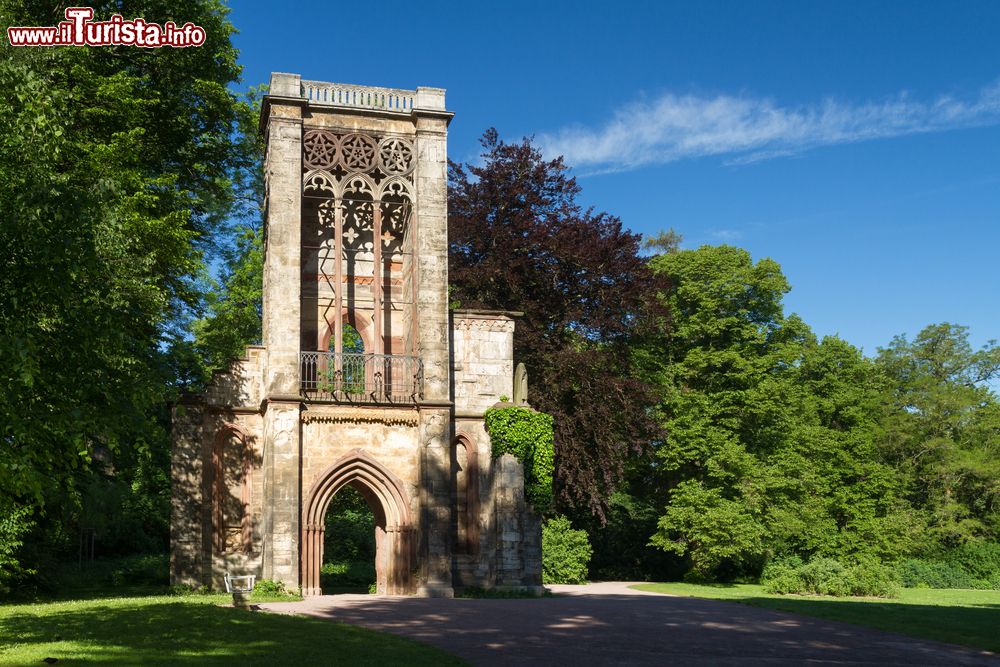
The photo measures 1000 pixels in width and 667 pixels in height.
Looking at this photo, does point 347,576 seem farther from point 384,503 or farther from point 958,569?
point 958,569

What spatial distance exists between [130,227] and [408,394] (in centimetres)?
773

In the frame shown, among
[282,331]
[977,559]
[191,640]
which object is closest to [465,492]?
[282,331]

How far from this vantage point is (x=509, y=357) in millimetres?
26172

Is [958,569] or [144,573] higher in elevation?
[144,573]

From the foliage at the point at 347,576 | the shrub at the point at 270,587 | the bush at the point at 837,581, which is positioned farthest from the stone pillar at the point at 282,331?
the bush at the point at 837,581

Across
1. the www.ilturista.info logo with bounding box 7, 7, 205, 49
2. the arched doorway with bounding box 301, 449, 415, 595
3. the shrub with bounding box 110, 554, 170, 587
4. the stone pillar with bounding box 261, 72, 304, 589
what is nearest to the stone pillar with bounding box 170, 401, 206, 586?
the stone pillar with bounding box 261, 72, 304, 589

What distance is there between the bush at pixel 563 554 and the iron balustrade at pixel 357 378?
8.70 m

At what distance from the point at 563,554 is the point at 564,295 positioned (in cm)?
890

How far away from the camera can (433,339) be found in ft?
80.2

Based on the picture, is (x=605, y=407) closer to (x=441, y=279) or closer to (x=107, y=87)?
(x=441, y=279)

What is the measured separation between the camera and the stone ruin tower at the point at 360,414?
23.3m

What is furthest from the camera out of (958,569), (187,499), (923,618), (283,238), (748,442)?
(958,569)

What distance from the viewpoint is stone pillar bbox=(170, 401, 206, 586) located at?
23.8 m

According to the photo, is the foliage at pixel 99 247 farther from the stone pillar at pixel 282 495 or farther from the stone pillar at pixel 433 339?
the stone pillar at pixel 433 339
